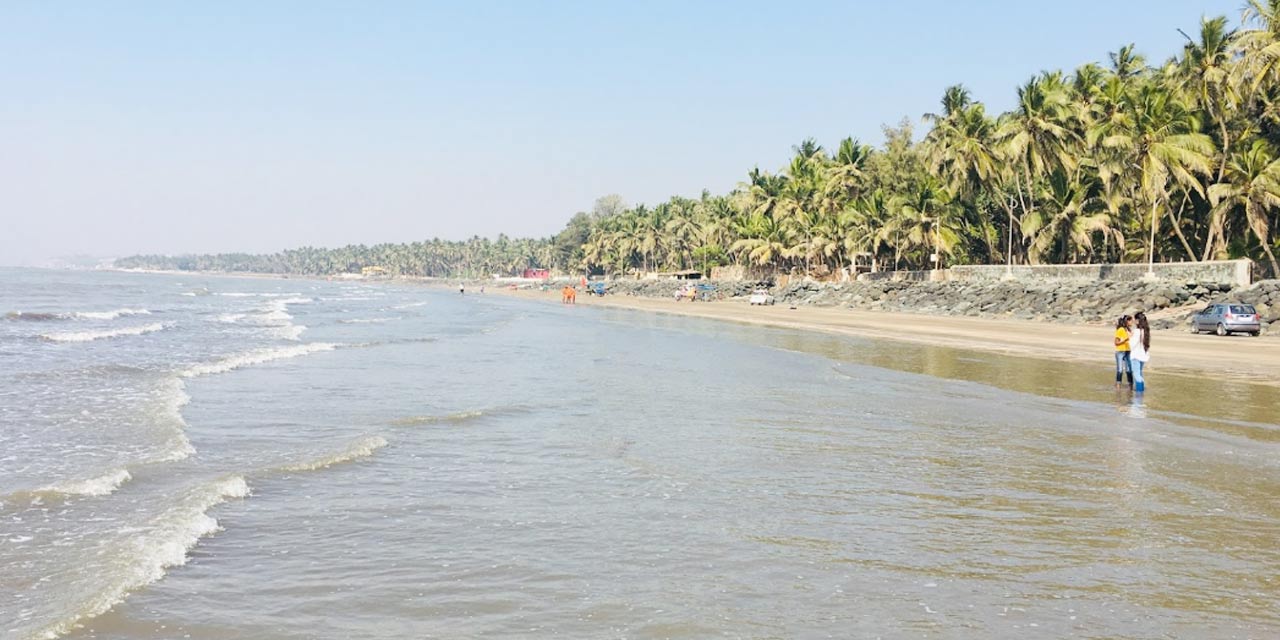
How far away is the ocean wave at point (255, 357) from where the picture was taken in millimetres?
21256

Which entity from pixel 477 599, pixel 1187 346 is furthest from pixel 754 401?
pixel 1187 346

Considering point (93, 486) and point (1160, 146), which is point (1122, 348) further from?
point (1160, 146)

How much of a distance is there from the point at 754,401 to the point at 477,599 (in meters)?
11.3

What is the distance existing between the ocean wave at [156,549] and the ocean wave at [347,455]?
1124 mm

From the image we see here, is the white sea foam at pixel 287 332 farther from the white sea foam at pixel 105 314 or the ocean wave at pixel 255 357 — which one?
the white sea foam at pixel 105 314

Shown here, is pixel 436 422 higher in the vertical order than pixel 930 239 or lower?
lower

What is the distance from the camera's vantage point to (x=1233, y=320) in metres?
32.4

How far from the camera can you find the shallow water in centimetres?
583

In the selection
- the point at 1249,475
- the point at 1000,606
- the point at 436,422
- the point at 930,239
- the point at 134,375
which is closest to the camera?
the point at 1000,606

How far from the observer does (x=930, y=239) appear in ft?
212

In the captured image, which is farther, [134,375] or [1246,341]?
[1246,341]

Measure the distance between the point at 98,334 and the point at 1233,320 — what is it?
131 ft

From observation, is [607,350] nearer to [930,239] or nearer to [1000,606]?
[1000,606]

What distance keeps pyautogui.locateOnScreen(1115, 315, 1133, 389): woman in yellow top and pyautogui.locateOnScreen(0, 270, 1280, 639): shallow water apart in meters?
0.98
